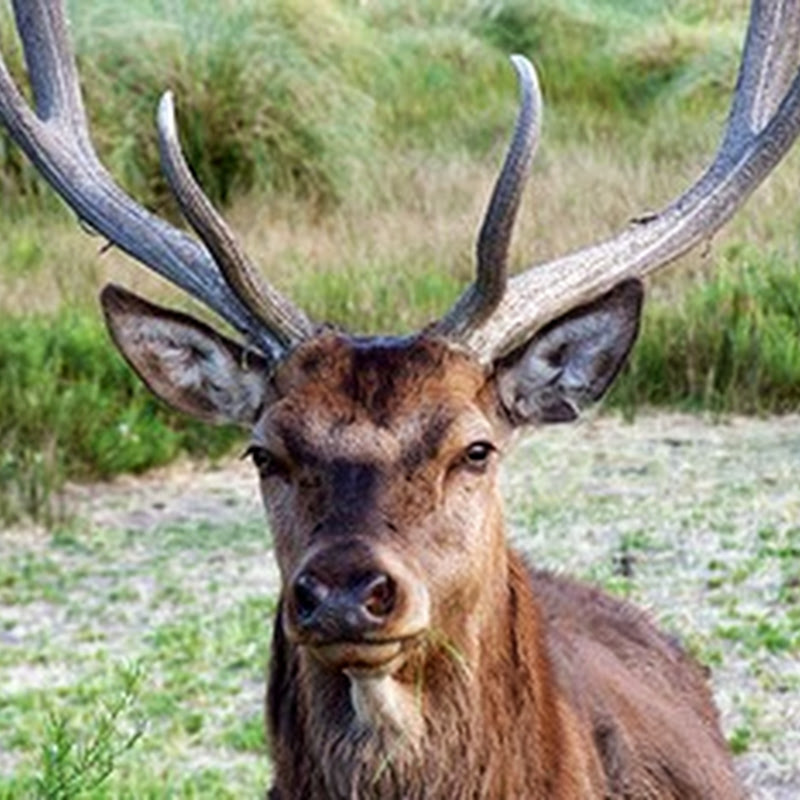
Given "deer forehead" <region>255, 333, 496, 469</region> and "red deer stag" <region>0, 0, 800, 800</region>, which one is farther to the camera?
"deer forehead" <region>255, 333, 496, 469</region>

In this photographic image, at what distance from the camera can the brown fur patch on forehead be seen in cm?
505

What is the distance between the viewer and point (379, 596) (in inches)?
180

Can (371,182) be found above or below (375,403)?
below

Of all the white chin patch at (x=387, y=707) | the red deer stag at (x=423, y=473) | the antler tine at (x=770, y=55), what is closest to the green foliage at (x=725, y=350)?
the antler tine at (x=770, y=55)

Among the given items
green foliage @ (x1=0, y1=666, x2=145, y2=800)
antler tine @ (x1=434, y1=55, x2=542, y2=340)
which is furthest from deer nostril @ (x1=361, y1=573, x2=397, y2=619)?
antler tine @ (x1=434, y1=55, x2=542, y2=340)

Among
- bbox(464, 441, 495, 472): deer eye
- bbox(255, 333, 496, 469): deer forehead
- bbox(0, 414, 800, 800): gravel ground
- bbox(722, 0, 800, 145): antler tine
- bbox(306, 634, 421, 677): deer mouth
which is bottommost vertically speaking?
bbox(0, 414, 800, 800): gravel ground

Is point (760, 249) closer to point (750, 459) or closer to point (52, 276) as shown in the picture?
point (750, 459)

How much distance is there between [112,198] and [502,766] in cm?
169

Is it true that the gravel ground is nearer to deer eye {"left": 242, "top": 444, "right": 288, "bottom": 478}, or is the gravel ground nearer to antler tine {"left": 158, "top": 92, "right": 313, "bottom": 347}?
antler tine {"left": 158, "top": 92, "right": 313, "bottom": 347}

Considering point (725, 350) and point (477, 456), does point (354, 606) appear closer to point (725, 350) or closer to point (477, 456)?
point (477, 456)

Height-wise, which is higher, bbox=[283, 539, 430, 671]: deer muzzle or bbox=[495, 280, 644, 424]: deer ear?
bbox=[495, 280, 644, 424]: deer ear

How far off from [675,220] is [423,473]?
1.28 metres

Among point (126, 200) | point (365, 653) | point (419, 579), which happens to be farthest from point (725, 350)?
point (365, 653)

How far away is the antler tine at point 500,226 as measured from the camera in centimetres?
525
